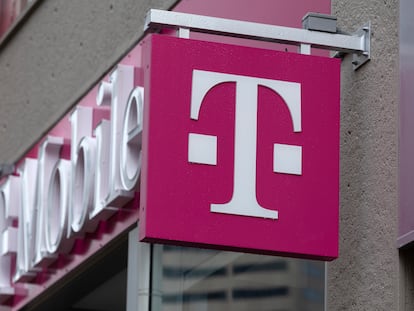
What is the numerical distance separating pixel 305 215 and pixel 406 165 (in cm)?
44

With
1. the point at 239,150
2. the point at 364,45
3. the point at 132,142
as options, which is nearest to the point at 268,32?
the point at 364,45

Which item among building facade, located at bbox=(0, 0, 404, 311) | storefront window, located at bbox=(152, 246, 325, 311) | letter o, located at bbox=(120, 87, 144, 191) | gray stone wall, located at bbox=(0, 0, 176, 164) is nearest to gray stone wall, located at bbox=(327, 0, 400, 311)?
building facade, located at bbox=(0, 0, 404, 311)

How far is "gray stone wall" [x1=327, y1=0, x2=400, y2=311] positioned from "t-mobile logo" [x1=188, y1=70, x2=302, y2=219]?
A: 411 mm

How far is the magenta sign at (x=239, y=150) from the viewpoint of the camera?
16.6 ft

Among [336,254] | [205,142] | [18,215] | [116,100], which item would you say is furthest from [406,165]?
[18,215]

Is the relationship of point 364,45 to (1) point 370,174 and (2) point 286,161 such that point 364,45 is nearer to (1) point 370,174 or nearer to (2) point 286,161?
(1) point 370,174

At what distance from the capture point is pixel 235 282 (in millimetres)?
6680

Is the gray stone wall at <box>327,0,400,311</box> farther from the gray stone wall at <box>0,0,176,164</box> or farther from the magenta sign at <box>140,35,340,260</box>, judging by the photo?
the gray stone wall at <box>0,0,176,164</box>

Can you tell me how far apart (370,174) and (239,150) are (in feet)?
2.11

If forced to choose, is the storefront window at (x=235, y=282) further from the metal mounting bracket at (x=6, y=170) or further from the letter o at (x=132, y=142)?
the metal mounting bracket at (x=6, y=170)

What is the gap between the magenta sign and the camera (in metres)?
5.05

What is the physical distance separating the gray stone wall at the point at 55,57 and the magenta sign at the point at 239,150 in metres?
2.45

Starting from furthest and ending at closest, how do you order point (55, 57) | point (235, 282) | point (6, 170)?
point (6, 170)
point (55, 57)
point (235, 282)

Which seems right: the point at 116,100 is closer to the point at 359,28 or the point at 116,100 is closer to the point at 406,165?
the point at 359,28
